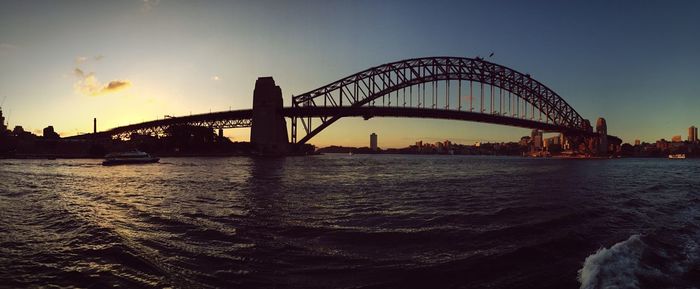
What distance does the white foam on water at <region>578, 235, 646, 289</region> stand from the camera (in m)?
4.40

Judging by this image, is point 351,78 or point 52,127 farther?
point 52,127

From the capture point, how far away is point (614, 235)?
7.21m

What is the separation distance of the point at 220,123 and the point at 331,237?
10273cm

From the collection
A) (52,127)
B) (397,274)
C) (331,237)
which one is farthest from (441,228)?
(52,127)

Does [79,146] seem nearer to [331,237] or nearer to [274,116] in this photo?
[274,116]

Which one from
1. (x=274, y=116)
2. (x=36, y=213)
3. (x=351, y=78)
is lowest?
(x=36, y=213)

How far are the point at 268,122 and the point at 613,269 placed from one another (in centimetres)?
6964

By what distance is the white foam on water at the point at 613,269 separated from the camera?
440 cm

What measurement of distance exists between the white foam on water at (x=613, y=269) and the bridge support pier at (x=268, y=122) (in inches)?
2648

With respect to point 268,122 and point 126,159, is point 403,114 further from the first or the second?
point 126,159

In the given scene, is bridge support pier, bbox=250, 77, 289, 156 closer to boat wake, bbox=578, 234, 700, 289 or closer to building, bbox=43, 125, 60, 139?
boat wake, bbox=578, 234, 700, 289

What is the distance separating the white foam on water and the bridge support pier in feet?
221

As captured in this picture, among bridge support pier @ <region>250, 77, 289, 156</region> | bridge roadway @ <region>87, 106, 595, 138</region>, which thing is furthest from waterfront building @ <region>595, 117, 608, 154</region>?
bridge support pier @ <region>250, 77, 289, 156</region>

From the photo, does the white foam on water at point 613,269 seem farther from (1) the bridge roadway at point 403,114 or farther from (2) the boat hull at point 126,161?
(1) the bridge roadway at point 403,114
